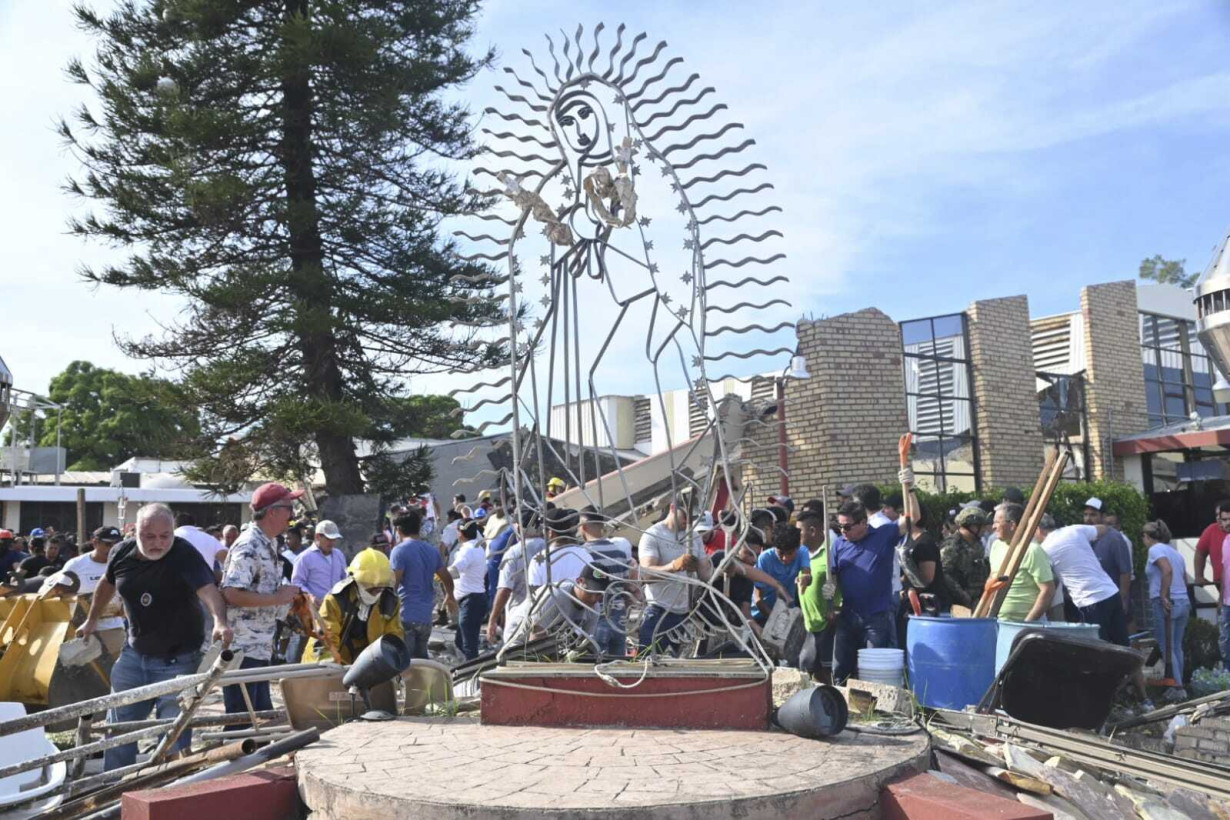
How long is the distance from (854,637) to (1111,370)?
11.1 meters

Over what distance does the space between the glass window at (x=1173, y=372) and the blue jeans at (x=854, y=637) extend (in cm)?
1206

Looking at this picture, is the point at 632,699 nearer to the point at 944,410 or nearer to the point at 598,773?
the point at 598,773

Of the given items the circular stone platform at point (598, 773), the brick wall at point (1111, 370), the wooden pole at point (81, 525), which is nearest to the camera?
the circular stone platform at point (598, 773)

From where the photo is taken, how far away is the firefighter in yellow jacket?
568 cm

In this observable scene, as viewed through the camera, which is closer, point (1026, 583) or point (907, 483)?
point (1026, 583)

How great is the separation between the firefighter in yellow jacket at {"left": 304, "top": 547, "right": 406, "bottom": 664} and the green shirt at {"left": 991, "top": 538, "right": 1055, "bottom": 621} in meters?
4.34

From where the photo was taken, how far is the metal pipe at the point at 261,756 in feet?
14.6

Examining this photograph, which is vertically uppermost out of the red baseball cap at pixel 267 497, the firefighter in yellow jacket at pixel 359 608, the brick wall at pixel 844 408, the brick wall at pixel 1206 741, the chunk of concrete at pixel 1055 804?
the brick wall at pixel 844 408

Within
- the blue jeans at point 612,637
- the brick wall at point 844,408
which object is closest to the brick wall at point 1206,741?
the blue jeans at point 612,637

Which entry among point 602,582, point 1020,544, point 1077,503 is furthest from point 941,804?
point 1077,503

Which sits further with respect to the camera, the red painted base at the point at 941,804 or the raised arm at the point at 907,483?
the raised arm at the point at 907,483

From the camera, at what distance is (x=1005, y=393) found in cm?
1465

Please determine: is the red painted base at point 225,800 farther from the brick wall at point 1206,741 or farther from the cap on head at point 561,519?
the brick wall at point 1206,741

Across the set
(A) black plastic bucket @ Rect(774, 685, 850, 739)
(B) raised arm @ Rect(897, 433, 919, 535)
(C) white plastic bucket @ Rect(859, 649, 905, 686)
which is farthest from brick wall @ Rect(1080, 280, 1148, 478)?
(A) black plastic bucket @ Rect(774, 685, 850, 739)
